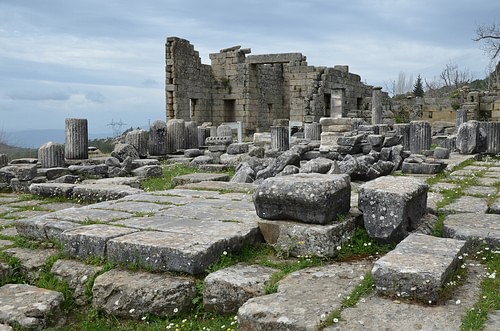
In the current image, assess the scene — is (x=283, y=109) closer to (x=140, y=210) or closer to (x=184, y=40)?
(x=184, y=40)

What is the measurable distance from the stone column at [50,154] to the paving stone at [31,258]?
26.4 feet

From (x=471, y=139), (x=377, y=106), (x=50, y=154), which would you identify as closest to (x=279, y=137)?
(x=471, y=139)

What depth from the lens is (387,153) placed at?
1066 cm

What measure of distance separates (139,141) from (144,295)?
13.1 metres

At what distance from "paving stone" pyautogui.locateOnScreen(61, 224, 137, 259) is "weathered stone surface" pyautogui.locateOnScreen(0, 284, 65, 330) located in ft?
1.59

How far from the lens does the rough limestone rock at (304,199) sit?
14.4 ft

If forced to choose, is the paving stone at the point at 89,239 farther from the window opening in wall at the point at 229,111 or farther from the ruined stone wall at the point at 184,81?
the window opening in wall at the point at 229,111

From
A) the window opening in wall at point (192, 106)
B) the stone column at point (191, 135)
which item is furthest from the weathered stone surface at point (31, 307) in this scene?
the window opening in wall at point (192, 106)

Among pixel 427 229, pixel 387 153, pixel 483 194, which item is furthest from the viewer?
pixel 387 153

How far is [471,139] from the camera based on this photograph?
1439 cm

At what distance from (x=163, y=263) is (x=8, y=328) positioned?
1.22 m

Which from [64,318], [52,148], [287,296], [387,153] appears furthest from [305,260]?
[52,148]

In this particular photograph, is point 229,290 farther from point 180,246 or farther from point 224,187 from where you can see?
point 224,187

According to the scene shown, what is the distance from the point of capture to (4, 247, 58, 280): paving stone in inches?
182
